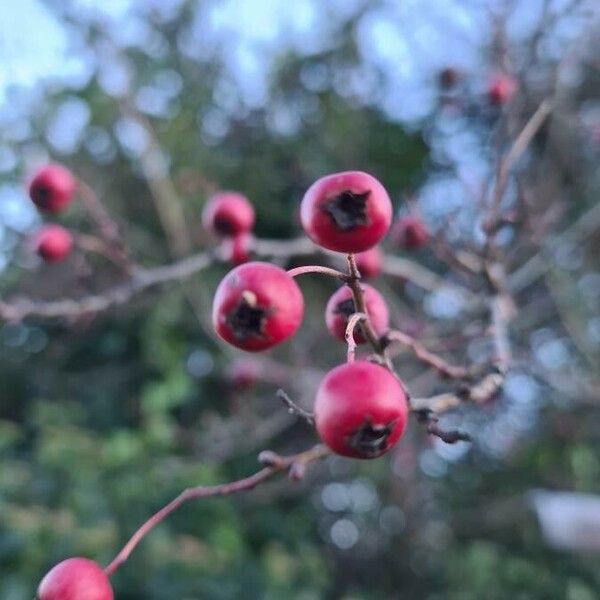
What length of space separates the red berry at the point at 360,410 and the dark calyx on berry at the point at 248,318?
4.3 inches

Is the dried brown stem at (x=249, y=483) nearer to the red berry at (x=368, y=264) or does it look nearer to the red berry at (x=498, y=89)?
the red berry at (x=368, y=264)

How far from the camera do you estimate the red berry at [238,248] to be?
5.18ft

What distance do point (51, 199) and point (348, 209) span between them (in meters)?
1.21

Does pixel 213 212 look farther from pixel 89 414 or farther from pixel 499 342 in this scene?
pixel 89 414

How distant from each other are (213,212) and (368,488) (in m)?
2.66

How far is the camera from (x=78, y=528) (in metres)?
2.37

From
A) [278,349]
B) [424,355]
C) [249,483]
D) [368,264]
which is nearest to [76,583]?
[249,483]

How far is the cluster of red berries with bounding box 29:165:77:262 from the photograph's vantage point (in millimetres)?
1767

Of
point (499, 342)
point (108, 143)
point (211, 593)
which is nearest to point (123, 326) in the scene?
point (108, 143)

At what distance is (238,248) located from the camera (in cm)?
159

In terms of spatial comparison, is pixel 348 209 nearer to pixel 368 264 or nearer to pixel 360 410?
pixel 360 410

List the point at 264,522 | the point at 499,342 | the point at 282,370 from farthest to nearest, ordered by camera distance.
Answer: the point at 264,522 < the point at 282,370 < the point at 499,342

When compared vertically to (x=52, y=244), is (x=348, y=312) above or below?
above

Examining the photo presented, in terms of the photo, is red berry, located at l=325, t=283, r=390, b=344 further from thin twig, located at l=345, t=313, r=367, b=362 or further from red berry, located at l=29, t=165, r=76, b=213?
red berry, located at l=29, t=165, r=76, b=213
